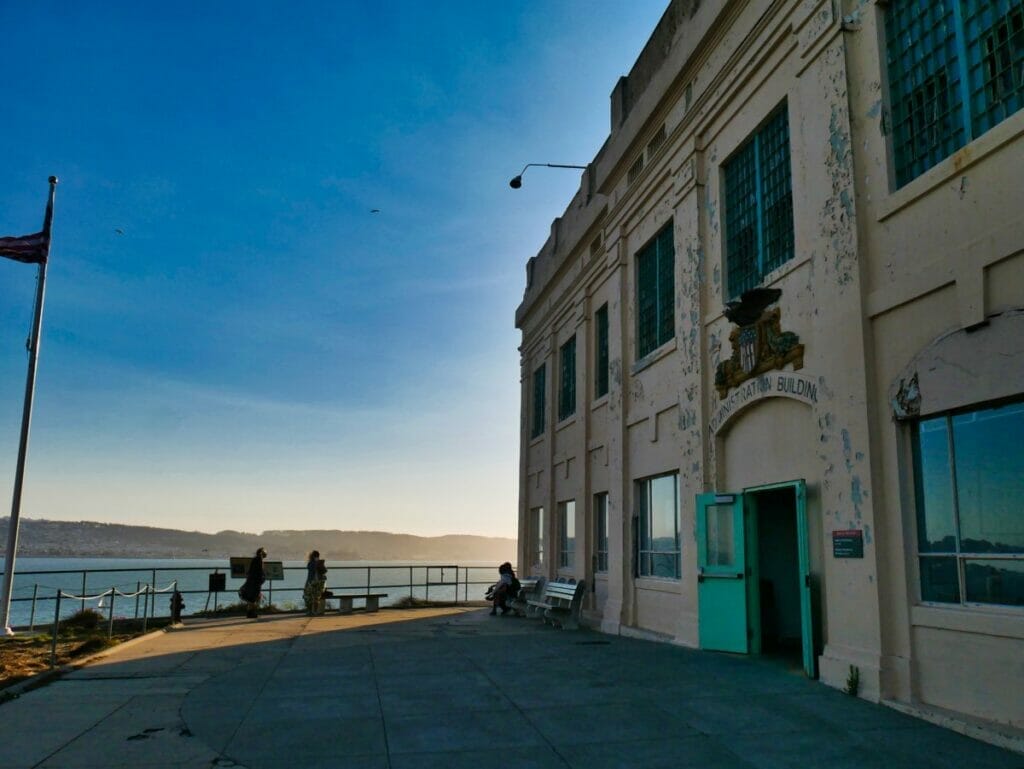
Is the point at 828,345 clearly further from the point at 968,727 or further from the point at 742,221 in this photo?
the point at 968,727

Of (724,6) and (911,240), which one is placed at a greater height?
(724,6)

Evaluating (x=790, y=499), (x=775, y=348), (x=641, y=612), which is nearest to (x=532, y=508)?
(x=641, y=612)

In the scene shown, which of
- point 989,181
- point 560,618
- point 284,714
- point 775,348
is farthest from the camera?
point 560,618

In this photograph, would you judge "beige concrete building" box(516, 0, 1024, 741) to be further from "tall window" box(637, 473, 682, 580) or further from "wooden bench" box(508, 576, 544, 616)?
"wooden bench" box(508, 576, 544, 616)

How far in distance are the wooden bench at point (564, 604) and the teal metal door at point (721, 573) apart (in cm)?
480

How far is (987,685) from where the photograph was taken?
268 inches

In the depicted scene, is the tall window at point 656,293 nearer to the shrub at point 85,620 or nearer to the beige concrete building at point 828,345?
the beige concrete building at point 828,345

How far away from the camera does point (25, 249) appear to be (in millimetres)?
18500

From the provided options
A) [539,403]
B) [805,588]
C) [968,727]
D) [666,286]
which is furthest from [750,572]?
[539,403]

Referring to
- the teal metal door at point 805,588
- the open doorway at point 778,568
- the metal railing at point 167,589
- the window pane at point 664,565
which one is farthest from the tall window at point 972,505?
the metal railing at point 167,589

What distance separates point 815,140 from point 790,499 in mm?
5240

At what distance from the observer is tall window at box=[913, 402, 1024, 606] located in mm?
6816

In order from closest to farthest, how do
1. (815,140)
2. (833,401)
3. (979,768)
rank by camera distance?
(979,768) < (833,401) < (815,140)

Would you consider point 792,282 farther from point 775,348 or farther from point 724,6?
point 724,6
